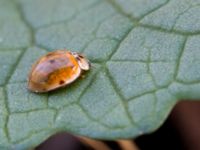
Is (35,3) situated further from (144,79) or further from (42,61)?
(144,79)

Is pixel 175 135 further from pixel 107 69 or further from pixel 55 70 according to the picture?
pixel 55 70

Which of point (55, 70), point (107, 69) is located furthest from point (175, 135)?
point (55, 70)

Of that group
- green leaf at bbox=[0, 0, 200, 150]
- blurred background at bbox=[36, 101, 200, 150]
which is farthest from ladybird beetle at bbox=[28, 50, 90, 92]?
blurred background at bbox=[36, 101, 200, 150]

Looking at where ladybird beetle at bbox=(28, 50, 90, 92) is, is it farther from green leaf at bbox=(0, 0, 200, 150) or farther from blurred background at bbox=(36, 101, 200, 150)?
blurred background at bbox=(36, 101, 200, 150)

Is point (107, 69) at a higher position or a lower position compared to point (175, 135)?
higher

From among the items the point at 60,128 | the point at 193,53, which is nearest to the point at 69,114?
the point at 60,128
